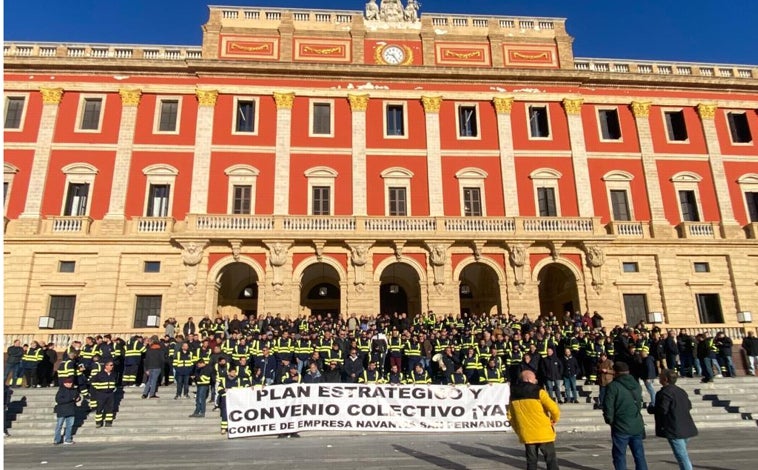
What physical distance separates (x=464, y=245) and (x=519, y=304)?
3756 millimetres

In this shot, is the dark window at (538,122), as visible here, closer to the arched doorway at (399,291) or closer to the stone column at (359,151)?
the stone column at (359,151)

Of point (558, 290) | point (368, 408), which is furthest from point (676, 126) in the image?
point (368, 408)

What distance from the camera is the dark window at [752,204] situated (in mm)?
27281

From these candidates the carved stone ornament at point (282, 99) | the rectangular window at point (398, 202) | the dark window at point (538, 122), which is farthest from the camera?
the dark window at point (538, 122)

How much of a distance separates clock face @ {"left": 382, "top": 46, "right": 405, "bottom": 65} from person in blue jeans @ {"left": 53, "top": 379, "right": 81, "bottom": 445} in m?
22.5

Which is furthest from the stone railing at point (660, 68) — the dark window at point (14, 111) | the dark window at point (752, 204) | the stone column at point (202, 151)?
the dark window at point (14, 111)

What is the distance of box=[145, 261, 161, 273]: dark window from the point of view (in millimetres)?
23909

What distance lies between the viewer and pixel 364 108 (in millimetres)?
27344

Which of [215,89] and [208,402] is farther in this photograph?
[215,89]

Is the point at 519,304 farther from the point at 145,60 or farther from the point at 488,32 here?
the point at 145,60

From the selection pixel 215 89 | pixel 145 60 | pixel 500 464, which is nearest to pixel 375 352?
pixel 500 464

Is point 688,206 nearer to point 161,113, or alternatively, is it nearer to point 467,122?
point 467,122

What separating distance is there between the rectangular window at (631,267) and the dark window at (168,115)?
23728 mm

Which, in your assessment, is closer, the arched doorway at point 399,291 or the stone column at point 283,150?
the stone column at point 283,150
